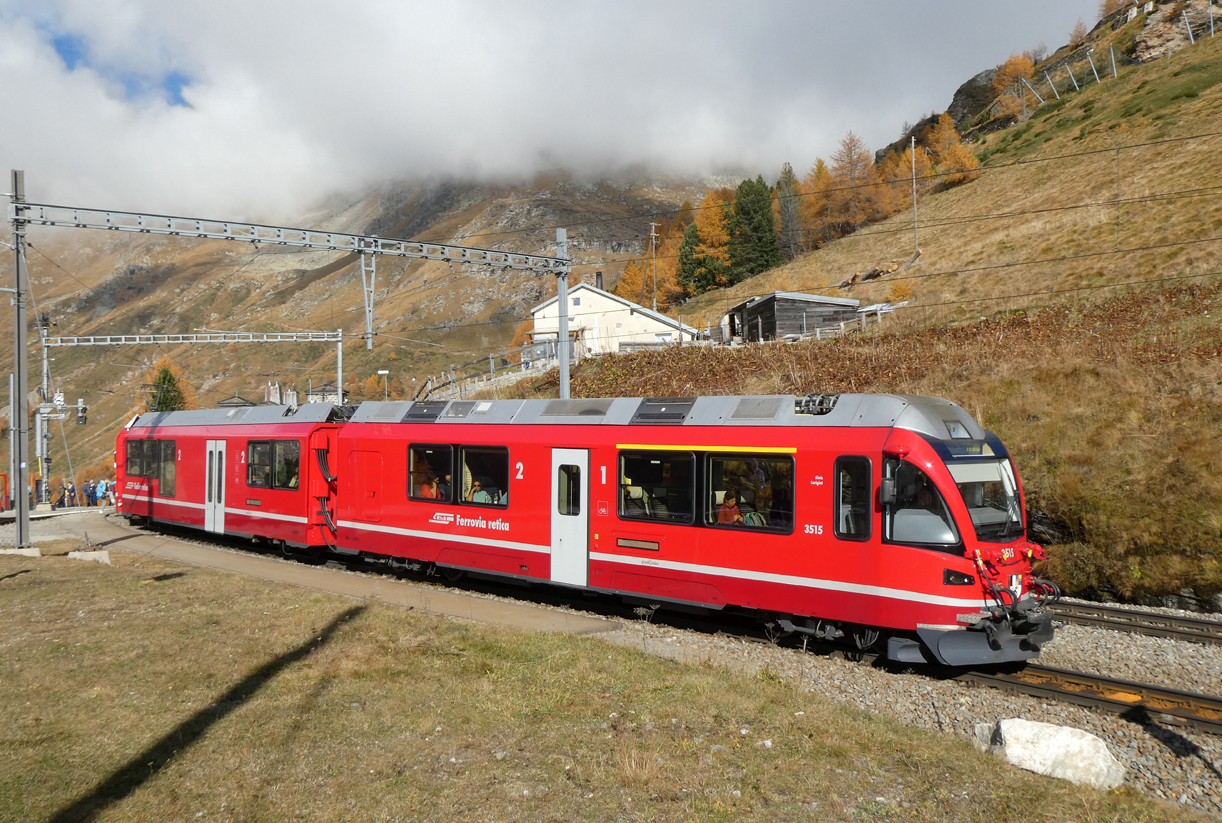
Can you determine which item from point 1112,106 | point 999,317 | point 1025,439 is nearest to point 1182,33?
point 1112,106

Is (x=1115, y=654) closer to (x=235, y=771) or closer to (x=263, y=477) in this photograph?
(x=235, y=771)

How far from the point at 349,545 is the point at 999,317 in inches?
985

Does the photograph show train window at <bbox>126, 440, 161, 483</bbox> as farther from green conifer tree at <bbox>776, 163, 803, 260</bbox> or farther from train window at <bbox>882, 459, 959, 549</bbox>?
green conifer tree at <bbox>776, 163, 803, 260</bbox>

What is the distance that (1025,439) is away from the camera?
18484 mm

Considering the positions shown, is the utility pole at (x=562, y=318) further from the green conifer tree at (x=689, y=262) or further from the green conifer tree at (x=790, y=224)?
the green conifer tree at (x=790, y=224)

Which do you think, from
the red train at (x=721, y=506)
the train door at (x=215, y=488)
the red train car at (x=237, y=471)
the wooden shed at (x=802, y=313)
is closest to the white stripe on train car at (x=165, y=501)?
the red train car at (x=237, y=471)

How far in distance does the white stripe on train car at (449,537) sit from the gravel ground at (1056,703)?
229cm

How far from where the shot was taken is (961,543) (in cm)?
928

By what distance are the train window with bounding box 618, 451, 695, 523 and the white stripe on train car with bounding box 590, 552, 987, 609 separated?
2.15 feet

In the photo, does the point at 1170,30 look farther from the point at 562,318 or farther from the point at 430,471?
the point at 430,471

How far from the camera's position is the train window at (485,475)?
46.3 feet

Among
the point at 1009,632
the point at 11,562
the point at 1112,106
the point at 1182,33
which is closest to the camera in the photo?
the point at 1009,632

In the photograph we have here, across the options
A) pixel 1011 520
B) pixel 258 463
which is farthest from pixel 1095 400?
pixel 258 463

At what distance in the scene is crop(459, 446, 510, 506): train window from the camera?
1412cm
